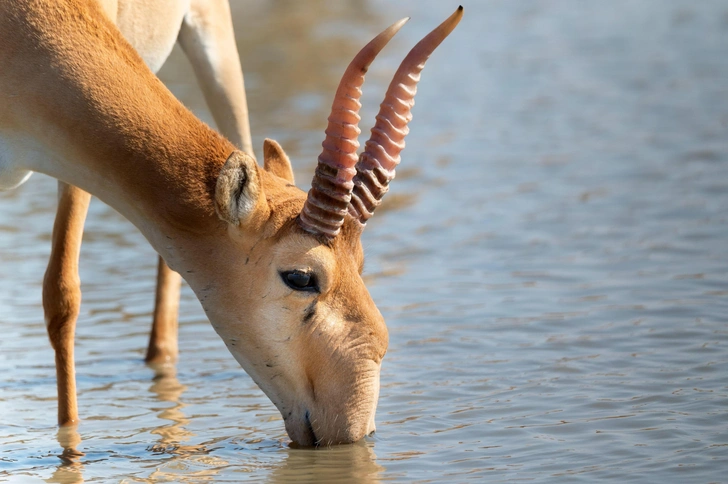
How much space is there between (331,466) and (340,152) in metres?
1.59

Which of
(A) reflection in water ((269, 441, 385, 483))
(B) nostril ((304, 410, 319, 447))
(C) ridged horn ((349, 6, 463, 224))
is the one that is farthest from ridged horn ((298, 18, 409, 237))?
(A) reflection in water ((269, 441, 385, 483))

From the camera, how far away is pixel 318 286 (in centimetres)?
582

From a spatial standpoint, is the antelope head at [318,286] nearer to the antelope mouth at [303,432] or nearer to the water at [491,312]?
the antelope mouth at [303,432]

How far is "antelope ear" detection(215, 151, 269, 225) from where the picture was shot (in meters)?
5.54

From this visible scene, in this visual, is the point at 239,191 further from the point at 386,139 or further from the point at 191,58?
the point at 191,58

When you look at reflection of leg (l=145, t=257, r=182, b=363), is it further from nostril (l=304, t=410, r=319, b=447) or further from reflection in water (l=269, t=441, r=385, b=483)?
nostril (l=304, t=410, r=319, b=447)

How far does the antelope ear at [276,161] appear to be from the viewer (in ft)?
21.4

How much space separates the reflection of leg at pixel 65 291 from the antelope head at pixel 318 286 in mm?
1596

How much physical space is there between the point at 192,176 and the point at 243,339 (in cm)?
86

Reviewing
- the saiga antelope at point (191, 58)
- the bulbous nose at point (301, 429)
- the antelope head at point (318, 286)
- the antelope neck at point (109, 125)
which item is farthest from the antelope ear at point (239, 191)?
the saiga antelope at point (191, 58)

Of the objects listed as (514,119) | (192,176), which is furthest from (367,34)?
(192,176)

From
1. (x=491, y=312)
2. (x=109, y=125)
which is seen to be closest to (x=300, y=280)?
(x=109, y=125)

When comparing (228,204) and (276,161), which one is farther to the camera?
(276,161)

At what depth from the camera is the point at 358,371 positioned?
5.84 meters
